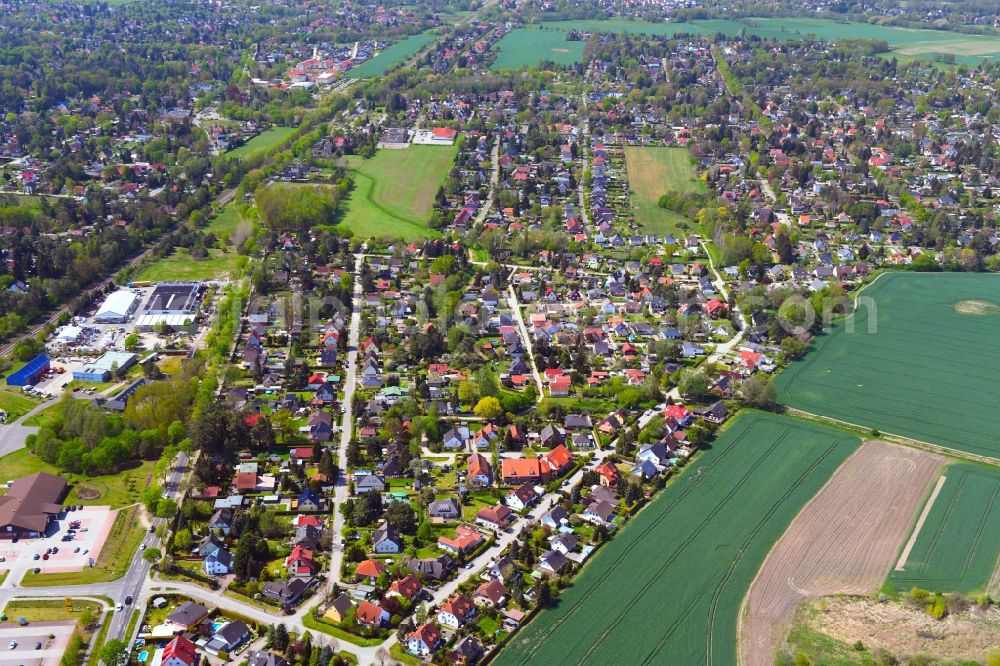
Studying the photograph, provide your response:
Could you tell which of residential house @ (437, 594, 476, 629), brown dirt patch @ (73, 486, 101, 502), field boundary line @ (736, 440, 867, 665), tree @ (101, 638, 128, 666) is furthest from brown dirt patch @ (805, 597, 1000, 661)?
brown dirt patch @ (73, 486, 101, 502)

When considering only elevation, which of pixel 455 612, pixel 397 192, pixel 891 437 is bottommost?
pixel 891 437

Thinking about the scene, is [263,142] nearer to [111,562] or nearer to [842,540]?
[111,562]

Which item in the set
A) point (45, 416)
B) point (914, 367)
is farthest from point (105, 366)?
point (914, 367)

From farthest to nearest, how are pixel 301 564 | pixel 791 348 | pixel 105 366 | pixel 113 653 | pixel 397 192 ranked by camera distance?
pixel 397 192
pixel 791 348
pixel 105 366
pixel 301 564
pixel 113 653

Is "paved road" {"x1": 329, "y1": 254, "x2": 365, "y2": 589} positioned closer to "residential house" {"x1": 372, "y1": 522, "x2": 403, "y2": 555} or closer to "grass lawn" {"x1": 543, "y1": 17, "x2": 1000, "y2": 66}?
"residential house" {"x1": 372, "y1": 522, "x2": 403, "y2": 555}

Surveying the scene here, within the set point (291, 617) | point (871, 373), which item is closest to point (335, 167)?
point (871, 373)

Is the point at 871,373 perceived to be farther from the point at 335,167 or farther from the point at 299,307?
the point at 335,167

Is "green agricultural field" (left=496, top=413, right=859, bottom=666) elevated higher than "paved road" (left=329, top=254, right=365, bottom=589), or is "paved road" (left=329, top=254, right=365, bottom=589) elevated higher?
"paved road" (left=329, top=254, right=365, bottom=589)
